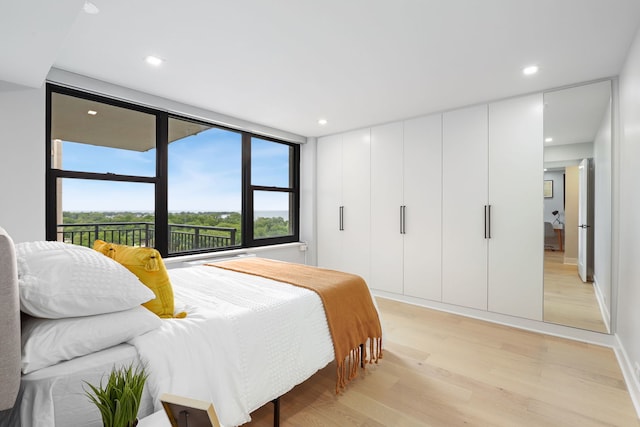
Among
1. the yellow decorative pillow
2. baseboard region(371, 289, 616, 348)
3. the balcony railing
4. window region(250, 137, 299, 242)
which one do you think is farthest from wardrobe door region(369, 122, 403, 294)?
the yellow decorative pillow

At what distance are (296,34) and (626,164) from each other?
107 inches

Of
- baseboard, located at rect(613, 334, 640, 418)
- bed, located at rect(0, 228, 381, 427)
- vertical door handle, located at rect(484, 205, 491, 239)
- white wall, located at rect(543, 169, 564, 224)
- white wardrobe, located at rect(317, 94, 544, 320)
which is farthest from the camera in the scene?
vertical door handle, located at rect(484, 205, 491, 239)

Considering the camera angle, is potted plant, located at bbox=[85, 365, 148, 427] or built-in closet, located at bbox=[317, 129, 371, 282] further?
built-in closet, located at bbox=[317, 129, 371, 282]

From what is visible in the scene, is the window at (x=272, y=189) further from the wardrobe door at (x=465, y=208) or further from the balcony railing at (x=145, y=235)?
the wardrobe door at (x=465, y=208)

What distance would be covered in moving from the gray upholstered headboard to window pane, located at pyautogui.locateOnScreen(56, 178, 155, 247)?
8.15 ft

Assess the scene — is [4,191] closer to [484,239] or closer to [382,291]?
[382,291]

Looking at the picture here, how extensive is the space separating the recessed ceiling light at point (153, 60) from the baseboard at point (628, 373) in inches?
161

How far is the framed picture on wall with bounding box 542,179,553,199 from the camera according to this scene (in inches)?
123

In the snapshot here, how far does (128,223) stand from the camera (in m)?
3.39

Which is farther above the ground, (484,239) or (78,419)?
(484,239)

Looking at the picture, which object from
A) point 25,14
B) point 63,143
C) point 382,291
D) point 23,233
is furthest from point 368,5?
point 382,291

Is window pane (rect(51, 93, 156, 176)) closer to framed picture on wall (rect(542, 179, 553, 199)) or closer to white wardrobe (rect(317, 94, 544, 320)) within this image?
white wardrobe (rect(317, 94, 544, 320))

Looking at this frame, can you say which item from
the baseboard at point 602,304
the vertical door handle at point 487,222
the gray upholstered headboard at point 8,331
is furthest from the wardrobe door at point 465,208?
the gray upholstered headboard at point 8,331

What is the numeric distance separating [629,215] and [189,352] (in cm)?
311
